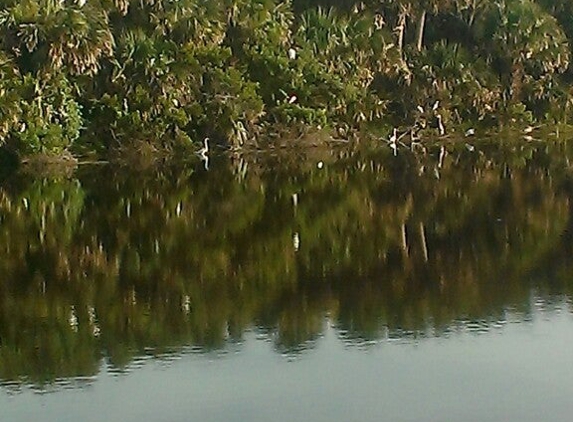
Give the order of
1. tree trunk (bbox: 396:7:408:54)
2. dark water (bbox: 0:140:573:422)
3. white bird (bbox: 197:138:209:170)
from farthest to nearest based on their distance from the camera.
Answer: tree trunk (bbox: 396:7:408:54)
white bird (bbox: 197:138:209:170)
dark water (bbox: 0:140:573:422)

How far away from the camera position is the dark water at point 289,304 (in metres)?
12.6

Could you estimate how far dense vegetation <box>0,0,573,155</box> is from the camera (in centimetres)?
3994

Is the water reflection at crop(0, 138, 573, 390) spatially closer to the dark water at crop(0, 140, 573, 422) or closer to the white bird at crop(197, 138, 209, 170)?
the dark water at crop(0, 140, 573, 422)

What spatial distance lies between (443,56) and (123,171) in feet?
58.5

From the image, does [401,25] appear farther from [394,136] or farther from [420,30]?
[394,136]

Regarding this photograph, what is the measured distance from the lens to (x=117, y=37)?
143 feet

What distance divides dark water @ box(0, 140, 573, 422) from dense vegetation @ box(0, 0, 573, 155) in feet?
31.5

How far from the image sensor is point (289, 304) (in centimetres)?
1691

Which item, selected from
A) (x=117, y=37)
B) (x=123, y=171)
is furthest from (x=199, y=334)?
(x=117, y=37)

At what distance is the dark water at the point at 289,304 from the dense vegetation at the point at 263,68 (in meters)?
9.60

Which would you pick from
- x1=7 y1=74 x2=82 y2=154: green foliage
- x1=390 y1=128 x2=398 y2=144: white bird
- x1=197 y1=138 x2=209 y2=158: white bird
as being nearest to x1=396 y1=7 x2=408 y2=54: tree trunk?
x1=390 y1=128 x2=398 y2=144: white bird

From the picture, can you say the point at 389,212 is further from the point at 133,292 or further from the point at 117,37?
the point at 117,37

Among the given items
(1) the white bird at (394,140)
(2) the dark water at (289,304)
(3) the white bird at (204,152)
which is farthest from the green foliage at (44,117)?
(1) the white bird at (394,140)

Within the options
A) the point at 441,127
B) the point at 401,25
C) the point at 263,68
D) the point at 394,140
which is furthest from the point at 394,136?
the point at 263,68
